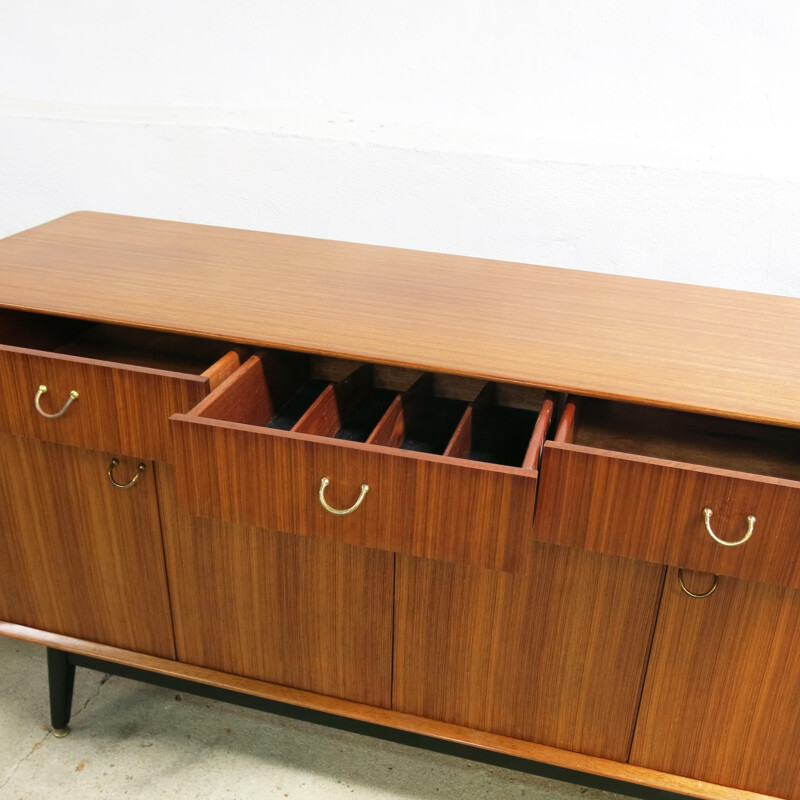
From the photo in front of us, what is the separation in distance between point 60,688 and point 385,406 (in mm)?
627

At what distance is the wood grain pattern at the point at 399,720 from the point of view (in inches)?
38.8

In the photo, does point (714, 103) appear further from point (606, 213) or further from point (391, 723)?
point (391, 723)

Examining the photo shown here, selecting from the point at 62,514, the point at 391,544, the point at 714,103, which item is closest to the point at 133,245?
the point at 62,514

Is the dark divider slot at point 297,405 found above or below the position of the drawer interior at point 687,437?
below

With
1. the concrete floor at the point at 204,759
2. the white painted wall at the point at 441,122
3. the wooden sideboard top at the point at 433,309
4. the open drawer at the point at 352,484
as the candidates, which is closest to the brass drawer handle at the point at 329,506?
the open drawer at the point at 352,484

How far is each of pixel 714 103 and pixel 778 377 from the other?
75 centimetres

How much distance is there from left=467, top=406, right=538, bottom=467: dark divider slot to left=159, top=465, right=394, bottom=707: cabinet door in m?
0.17

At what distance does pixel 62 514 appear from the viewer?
3.57 ft

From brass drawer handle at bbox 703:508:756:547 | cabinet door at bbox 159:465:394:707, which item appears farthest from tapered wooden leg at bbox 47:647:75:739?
brass drawer handle at bbox 703:508:756:547

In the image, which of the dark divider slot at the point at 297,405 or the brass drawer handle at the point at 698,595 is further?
the dark divider slot at the point at 297,405

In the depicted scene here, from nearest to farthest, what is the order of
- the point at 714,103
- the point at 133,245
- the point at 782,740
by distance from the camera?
the point at 782,740 → the point at 133,245 → the point at 714,103

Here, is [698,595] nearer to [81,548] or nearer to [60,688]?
[81,548]

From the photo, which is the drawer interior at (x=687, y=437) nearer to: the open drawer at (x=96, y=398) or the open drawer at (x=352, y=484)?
the open drawer at (x=352, y=484)

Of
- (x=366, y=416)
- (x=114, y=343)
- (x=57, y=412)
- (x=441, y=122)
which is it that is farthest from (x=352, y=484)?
(x=441, y=122)
